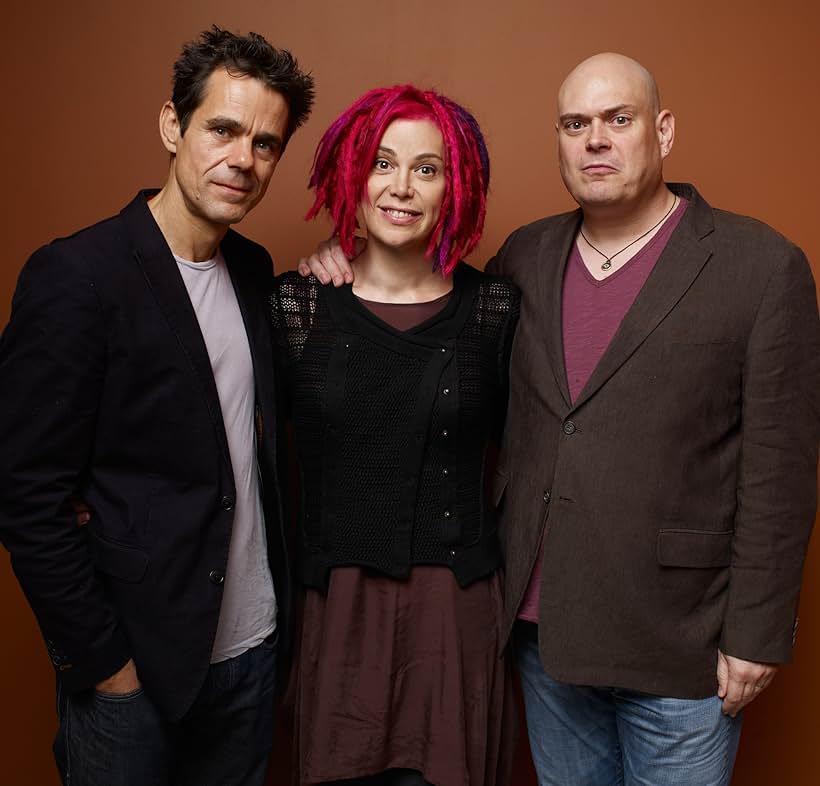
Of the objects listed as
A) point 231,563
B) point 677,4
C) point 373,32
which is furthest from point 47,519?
point 677,4

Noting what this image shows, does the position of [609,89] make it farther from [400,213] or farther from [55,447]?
[55,447]

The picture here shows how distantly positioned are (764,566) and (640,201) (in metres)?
0.77

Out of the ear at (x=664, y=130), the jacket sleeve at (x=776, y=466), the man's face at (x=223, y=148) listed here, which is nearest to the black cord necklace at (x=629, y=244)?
the ear at (x=664, y=130)

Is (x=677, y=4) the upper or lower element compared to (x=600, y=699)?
upper

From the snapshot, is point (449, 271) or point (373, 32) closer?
point (449, 271)

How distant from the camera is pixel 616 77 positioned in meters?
2.02

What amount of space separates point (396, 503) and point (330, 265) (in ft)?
1.75

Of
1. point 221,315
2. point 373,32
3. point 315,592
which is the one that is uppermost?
point 373,32

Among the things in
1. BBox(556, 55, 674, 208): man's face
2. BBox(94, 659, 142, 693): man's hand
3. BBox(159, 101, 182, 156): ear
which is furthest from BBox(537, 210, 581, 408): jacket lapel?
BBox(94, 659, 142, 693): man's hand

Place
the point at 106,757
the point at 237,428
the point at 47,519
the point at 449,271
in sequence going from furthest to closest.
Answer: the point at 449,271
the point at 237,428
the point at 106,757
the point at 47,519

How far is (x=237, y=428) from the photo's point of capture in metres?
1.96

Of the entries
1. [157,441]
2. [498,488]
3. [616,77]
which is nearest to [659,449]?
[498,488]

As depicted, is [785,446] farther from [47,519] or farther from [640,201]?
[47,519]

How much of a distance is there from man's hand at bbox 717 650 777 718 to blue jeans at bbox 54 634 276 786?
0.91 metres
